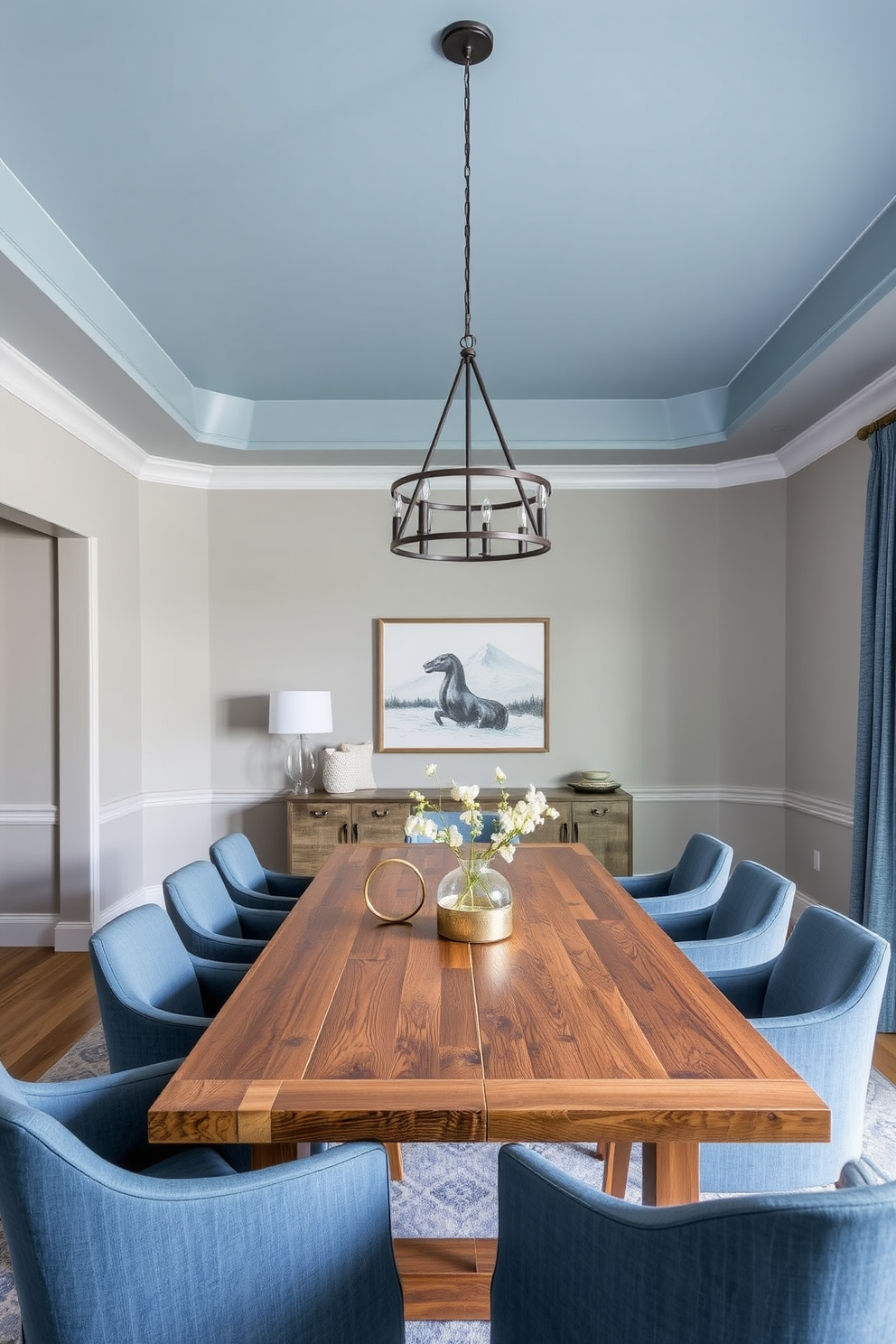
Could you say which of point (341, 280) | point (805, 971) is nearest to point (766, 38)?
point (341, 280)

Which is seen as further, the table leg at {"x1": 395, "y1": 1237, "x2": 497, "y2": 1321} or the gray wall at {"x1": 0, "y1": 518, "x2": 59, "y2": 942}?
the gray wall at {"x1": 0, "y1": 518, "x2": 59, "y2": 942}

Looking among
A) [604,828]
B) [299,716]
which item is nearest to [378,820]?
[299,716]

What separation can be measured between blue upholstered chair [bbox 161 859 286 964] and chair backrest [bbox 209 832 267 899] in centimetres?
13

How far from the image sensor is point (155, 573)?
5090mm

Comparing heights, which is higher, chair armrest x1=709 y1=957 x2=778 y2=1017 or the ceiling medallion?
the ceiling medallion

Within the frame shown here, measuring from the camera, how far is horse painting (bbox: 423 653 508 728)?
516 centimetres

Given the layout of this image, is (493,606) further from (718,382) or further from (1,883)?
(1,883)

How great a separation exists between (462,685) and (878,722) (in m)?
2.35

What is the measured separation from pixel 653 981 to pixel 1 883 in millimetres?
3941

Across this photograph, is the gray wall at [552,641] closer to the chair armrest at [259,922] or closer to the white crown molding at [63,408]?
the white crown molding at [63,408]

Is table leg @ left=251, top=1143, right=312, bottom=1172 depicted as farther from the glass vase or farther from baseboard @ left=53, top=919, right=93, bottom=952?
baseboard @ left=53, top=919, right=93, bottom=952

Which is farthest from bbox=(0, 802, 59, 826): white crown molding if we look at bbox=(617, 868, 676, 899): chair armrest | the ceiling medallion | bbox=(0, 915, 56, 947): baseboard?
bbox=(617, 868, 676, 899): chair armrest

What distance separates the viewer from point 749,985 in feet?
7.16

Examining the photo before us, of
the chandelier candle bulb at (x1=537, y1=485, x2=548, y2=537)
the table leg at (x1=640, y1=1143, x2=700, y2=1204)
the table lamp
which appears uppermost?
the chandelier candle bulb at (x1=537, y1=485, x2=548, y2=537)
